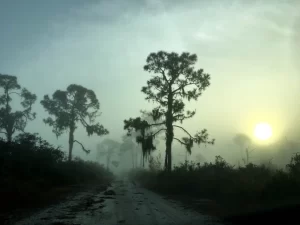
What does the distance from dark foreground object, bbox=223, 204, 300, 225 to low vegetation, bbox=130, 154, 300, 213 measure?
2.63 feet

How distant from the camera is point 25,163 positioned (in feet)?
59.5

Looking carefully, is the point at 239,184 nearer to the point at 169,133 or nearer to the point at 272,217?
the point at 272,217

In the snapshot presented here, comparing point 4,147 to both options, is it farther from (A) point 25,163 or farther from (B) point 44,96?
(B) point 44,96

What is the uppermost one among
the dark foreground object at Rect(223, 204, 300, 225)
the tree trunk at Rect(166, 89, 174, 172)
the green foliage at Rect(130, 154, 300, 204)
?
the tree trunk at Rect(166, 89, 174, 172)

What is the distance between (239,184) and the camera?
13.1m

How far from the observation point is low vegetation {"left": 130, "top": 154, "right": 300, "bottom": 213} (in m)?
10.6

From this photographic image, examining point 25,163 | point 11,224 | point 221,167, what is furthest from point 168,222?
point 25,163

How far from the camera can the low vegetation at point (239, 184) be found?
10.6 m

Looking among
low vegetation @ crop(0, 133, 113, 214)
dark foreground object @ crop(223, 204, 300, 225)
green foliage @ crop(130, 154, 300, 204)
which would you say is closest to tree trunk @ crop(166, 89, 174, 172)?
green foliage @ crop(130, 154, 300, 204)

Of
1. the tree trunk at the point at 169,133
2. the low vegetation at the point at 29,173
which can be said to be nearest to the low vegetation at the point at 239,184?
the tree trunk at the point at 169,133

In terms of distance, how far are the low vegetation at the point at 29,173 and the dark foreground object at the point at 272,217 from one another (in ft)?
26.0

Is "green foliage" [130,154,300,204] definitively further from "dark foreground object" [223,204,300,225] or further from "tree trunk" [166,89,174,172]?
"tree trunk" [166,89,174,172]

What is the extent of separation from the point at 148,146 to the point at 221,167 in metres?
9.01

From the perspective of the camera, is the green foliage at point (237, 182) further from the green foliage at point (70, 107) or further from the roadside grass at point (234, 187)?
the green foliage at point (70, 107)
